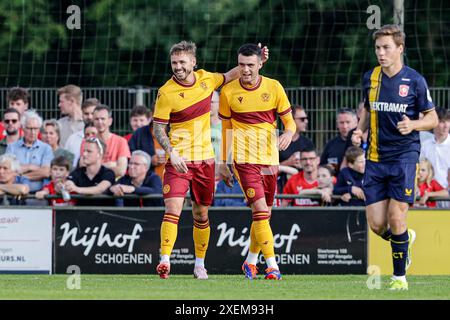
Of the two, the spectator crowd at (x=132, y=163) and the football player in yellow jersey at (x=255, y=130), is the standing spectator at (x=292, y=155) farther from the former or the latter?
the football player in yellow jersey at (x=255, y=130)

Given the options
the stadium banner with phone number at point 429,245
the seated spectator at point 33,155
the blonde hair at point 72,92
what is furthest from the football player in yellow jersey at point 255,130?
the blonde hair at point 72,92

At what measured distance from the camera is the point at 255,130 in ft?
42.9

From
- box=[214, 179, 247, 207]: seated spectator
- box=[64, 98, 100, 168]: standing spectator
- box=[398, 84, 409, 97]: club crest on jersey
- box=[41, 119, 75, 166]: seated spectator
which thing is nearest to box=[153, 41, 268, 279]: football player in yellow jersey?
box=[398, 84, 409, 97]: club crest on jersey

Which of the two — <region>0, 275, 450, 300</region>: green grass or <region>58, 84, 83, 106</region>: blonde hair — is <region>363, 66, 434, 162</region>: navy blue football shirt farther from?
<region>58, 84, 83, 106</region>: blonde hair

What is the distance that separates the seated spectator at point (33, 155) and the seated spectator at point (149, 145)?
114 cm

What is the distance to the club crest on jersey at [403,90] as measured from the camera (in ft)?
37.2

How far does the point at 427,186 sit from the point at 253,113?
3.98m

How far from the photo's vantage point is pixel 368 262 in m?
15.7

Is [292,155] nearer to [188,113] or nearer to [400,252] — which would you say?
[188,113]

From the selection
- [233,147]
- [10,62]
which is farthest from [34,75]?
[233,147]

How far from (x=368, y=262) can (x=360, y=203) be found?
31.8 inches

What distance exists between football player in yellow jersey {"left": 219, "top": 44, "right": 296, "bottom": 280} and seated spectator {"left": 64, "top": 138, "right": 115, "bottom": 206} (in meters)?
3.09

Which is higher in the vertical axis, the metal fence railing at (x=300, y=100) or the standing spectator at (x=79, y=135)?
the metal fence railing at (x=300, y=100)

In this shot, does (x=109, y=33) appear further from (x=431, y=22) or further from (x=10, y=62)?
(x=431, y=22)
